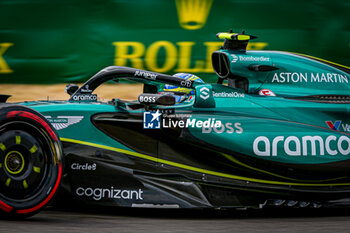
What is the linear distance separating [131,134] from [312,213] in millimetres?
1793

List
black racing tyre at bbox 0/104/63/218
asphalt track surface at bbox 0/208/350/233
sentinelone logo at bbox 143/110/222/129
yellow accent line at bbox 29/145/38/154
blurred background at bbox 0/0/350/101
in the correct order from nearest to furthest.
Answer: asphalt track surface at bbox 0/208/350/233 < black racing tyre at bbox 0/104/63/218 < yellow accent line at bbox 29/145/38/154 < sentinelone logo at bbox 143/110/222/129 < blurred background at bbox 0/0/350/101

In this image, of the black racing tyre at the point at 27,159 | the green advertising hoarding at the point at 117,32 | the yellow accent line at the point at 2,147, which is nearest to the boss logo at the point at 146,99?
the black racing tyre at the point at 27,159

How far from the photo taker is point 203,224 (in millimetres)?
4445

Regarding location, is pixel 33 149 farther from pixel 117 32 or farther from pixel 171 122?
pixel 117 32

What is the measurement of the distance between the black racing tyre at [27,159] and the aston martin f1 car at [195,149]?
0.4 inches

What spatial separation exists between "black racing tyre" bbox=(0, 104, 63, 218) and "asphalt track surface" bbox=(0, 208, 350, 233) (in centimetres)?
18

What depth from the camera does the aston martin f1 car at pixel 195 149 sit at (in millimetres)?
4695

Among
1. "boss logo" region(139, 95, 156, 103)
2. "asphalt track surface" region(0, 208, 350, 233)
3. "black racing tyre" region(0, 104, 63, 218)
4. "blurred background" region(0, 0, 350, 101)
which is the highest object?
"blurred background" region(0, 0, 350, 101)

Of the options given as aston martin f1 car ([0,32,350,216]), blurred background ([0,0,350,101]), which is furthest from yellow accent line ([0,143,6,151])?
blurred background ([0,0,350,101])

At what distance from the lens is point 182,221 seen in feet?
15.0

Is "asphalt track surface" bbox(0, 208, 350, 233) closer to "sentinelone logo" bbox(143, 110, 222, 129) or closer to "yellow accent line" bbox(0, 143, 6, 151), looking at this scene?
"yellow accent line" bbox(0, 143, 6, 151)

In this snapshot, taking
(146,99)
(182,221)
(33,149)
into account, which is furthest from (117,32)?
(182,221)

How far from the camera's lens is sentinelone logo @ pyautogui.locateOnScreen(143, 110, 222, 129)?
4.82 meters

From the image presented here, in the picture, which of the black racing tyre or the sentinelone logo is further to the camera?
the sentinelone logo
